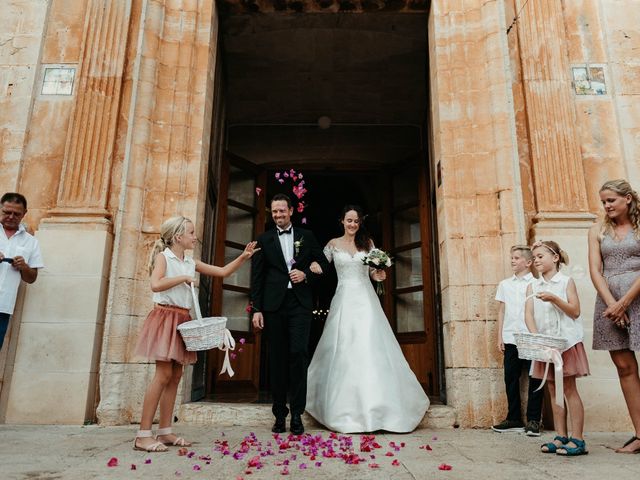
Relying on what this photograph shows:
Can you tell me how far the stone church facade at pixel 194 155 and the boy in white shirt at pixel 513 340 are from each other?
0.71 feet

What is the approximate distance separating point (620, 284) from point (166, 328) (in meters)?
3.02

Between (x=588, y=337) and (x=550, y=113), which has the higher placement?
(x=550, y=113)

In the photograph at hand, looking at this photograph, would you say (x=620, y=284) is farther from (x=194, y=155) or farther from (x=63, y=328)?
(x=63, y=328)

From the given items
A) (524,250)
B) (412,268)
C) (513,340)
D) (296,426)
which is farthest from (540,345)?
(412,268)

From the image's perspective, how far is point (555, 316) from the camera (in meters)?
3.54

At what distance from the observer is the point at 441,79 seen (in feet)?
18.0

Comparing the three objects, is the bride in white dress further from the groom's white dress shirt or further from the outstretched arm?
the outstretched arm

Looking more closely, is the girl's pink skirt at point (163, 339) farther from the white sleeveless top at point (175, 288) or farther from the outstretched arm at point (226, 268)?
the outstretched arm at point (226, 268)

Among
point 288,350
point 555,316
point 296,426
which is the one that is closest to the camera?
point 555,316

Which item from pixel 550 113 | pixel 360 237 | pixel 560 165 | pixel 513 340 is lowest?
pixel 513 340

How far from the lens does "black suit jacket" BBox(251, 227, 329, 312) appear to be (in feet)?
13.8

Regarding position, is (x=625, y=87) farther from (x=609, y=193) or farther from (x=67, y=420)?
(x=67, y=420)

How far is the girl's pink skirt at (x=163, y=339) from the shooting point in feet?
10.9

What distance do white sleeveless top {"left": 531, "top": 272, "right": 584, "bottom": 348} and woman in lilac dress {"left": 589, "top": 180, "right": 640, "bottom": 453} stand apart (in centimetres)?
16
